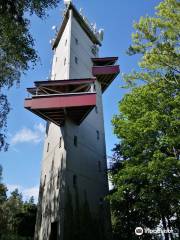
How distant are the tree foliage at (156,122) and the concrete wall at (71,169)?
4.08 m

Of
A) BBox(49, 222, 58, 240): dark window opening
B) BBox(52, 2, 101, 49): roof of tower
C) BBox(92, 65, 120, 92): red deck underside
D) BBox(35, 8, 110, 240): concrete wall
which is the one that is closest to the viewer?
BBox(49, 222, 58, 240): dark window opening

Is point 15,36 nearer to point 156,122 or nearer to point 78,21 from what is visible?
point 156,122

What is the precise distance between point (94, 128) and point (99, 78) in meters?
7.79

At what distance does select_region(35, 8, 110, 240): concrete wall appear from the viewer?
22.0 metres

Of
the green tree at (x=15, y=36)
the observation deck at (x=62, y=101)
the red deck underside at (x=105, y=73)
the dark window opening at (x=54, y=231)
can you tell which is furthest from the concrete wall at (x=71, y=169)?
the green tree at (x=15, y=36)

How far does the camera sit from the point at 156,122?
58.0 feet

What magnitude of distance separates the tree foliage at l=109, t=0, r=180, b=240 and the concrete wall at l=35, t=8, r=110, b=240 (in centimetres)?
408

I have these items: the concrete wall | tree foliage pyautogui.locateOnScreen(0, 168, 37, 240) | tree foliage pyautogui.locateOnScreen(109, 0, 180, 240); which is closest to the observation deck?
the concrete wall

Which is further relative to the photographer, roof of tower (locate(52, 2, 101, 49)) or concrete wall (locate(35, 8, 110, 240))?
roof of tower (locate(52, 2, 101, 49))

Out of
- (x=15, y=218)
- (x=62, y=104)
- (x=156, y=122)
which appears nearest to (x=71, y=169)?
(x=62, y=104)

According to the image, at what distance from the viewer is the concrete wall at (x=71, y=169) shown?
21953 millimetres

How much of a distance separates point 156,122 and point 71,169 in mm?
8786

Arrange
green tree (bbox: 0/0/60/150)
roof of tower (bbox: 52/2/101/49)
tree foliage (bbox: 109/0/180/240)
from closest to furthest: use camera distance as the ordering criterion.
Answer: green tree (bbox: 0/0/60/150)
tree foliage (bbox: 109/0/180/240)
roof of tower (bbox: 52/2/101/49)

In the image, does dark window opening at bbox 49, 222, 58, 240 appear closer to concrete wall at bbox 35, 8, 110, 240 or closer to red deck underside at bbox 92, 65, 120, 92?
concrete wall at bbox 35, 8, 110, 240
